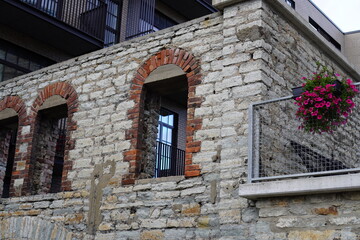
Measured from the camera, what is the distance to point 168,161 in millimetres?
12227

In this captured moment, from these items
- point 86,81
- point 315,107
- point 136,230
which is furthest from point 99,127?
point 315,107

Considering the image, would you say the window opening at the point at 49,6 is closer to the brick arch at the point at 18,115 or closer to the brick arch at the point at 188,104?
the brick arch at the point at 18,115

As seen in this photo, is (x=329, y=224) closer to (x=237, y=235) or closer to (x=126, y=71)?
(x=237, y=235)

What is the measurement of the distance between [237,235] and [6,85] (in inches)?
239

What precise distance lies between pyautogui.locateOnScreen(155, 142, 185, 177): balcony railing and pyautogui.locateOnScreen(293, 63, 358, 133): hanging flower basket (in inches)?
229

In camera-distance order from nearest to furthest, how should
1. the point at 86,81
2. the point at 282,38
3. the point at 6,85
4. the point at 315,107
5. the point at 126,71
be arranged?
the point at 315,107 → the point at 282,38 → the point at 126,71 → the point at 86,81 → the point at 6,85

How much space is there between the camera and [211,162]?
6902 millimetres

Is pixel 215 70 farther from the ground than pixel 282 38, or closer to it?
closer to it

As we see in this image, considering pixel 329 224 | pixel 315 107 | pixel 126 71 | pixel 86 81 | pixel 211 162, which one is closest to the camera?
pixel 329 224

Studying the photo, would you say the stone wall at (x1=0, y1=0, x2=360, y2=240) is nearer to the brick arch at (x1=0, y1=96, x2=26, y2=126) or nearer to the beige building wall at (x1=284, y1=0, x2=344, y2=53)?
the brick arch at (x1=0, y1=96, x2=26, y2=126)

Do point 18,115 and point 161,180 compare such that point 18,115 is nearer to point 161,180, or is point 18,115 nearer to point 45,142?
point 45,142

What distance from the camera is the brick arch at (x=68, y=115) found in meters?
8.60

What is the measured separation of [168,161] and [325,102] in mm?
6658

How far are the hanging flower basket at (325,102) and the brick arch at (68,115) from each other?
13.4 ft
